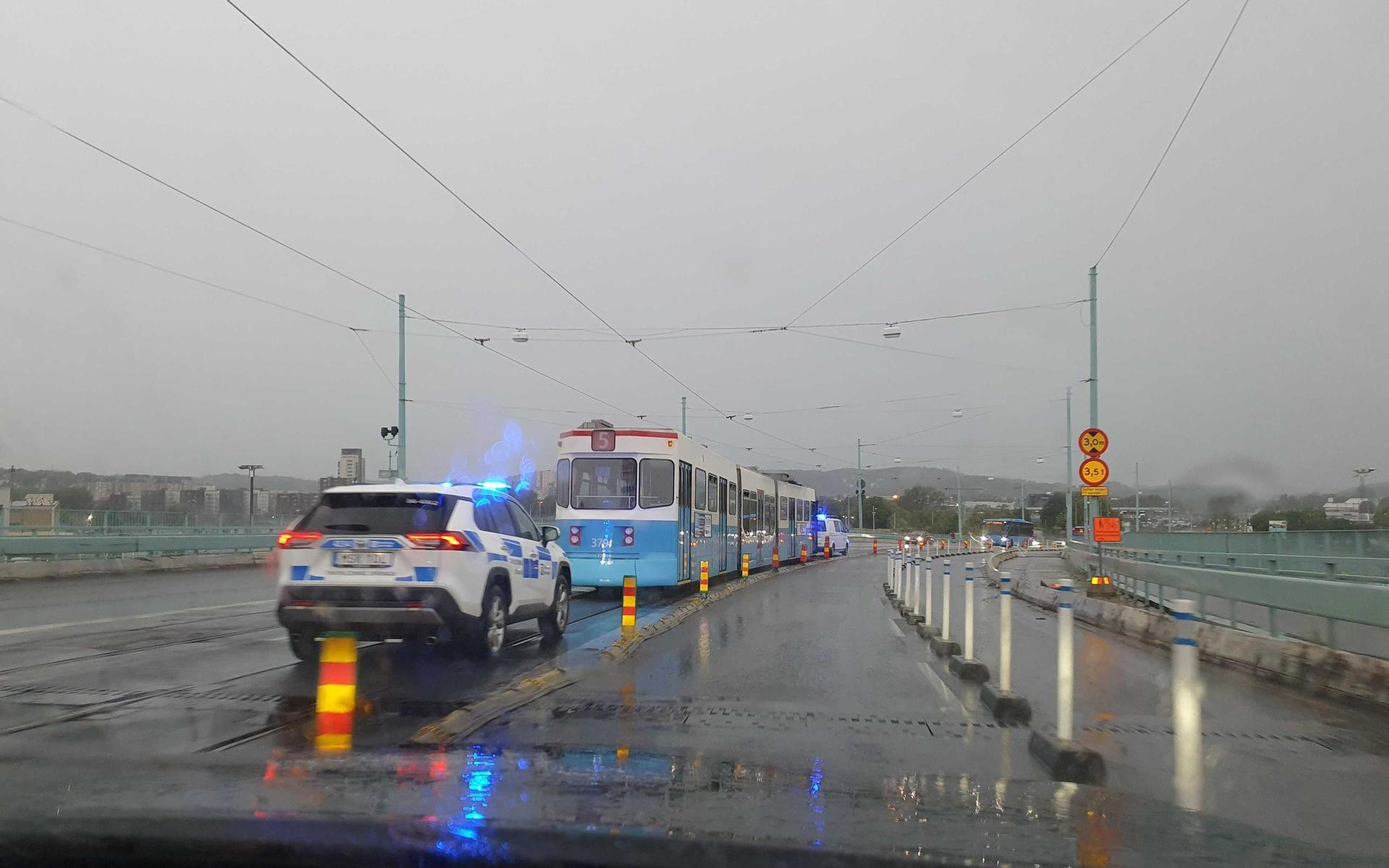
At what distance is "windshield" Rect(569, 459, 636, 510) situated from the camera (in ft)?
64.8

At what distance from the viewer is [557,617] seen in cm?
1291

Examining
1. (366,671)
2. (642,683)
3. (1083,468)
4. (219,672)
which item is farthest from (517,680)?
(1083,468)

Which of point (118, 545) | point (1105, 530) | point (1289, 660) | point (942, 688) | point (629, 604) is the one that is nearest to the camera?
point (942, 688)

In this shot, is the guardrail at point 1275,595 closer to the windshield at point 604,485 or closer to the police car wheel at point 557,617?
the police car wheel at point 557,617

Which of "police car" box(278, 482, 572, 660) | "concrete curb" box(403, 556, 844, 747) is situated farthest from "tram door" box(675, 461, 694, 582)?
"police car" box(278, 482, 572, 660)

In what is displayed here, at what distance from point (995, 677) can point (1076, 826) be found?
696 centimetres

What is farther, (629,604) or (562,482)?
(562,482)

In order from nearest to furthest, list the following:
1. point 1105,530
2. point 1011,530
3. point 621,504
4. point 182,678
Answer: point 182,678
point 621,504
point 1105,530
point 1011,530

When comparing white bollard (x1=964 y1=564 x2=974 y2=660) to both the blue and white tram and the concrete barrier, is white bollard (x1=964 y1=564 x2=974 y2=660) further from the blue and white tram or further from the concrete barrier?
the blue and white tram

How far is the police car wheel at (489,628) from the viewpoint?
10.1 metres

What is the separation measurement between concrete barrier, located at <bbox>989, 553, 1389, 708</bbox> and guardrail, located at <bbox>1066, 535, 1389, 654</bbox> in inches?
15.2

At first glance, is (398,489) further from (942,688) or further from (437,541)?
(942,688)

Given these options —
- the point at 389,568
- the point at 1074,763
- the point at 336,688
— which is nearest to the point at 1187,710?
the point at 1074,763

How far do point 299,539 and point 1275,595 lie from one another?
35.2 ft
